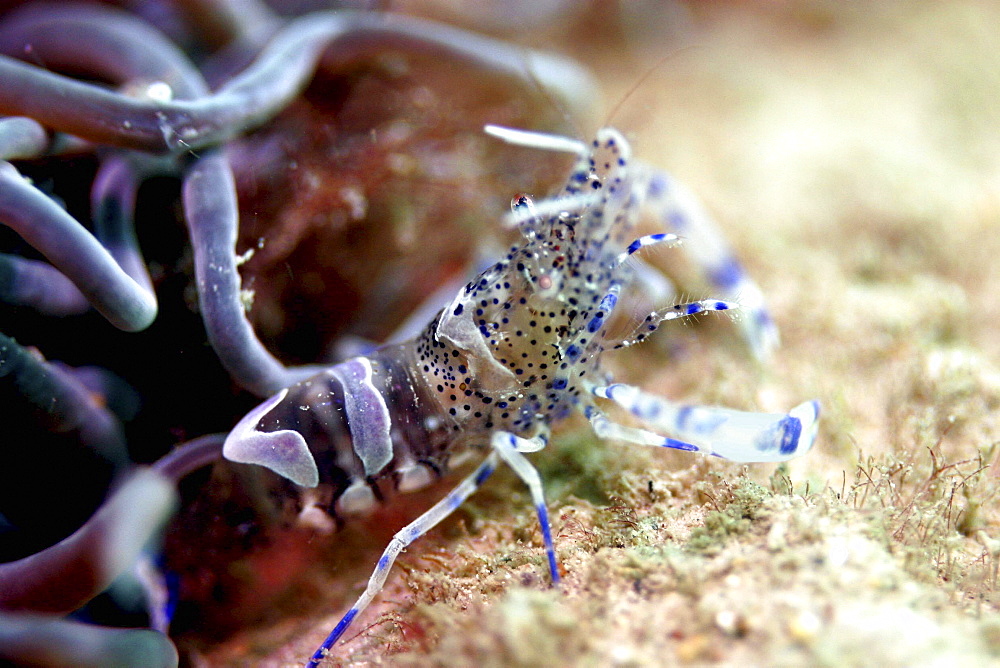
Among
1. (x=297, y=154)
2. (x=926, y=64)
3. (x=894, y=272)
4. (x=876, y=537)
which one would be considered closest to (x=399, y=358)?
(x=297, y=154)

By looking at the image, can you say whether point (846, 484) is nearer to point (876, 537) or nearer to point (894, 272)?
point (876, 537)

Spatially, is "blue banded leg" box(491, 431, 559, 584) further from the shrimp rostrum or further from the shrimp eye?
the shrimp eye

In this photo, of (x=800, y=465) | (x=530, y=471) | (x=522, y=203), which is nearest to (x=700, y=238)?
(x=800, y=465)

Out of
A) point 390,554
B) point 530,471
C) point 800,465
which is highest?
point 530,471

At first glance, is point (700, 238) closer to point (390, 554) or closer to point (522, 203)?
point (522, 203)

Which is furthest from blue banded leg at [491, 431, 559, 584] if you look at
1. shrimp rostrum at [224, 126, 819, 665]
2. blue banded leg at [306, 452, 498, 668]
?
blue banded leg at [306, 452, 498, 668]

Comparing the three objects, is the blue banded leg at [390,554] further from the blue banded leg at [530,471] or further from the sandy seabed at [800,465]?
the blue banded leg at [530,471]
